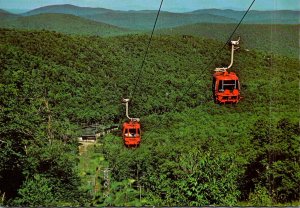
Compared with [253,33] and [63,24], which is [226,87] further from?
[253,33]

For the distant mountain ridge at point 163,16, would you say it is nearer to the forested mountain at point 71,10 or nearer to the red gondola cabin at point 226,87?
the forested mountain at point 71,10

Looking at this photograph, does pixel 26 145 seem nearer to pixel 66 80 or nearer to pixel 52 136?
pixel 52 136

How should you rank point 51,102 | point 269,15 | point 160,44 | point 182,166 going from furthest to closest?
1. point 160,44
2. point 51,102
3. point 269,15
4. point 182,166

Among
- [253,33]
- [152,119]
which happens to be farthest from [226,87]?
[152,119]

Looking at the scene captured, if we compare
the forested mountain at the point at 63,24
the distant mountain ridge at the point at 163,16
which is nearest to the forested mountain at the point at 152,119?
the forested mountain at the point at 63,24

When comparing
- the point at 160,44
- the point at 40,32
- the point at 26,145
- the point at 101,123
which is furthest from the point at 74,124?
the point at 160,44

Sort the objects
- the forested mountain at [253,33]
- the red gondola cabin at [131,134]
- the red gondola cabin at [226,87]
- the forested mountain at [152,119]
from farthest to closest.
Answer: the forested mountain at [253,33] < the forested mountain at [152,119] < the red gondola cabin at [131,134] < the red gondola cabin at [226,87]
